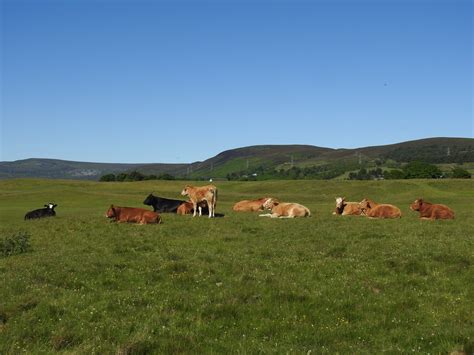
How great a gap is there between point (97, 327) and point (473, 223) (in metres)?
21.0

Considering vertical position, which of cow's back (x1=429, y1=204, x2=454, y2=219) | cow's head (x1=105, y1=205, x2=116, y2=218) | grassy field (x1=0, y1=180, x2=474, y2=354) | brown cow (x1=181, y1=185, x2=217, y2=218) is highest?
brown cow (x1=181, y1=185, x2=217, y2=218)

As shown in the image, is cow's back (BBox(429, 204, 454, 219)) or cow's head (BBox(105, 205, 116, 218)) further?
cow's back (BBox(429, 204, 454, 219))

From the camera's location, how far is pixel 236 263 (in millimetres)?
15352

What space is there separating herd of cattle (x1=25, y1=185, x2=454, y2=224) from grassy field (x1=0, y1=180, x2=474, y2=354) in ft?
17.3

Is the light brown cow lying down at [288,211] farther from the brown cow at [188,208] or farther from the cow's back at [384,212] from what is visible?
the brown cow at [188,208]

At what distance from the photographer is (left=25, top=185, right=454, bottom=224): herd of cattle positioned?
88.3ft

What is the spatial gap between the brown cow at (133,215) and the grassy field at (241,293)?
4.86 metres

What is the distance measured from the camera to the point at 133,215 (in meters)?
26.9

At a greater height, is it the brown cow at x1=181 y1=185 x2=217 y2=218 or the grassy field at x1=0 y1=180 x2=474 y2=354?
the brown cow at x1=181 y1=185 x2=217 y2=218

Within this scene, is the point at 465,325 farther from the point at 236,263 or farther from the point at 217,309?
the point at 236,263

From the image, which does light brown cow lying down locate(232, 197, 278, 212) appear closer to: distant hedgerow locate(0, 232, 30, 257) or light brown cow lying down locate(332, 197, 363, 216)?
light brown cow lying down locate(332, 197, 363, 216)

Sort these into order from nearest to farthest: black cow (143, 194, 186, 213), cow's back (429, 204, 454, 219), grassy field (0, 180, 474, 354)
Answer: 1. grassy field (0, 180, 474, 354)
2. cow's back (429, 204, 454, 219)
3. black cow (143, 194, 186, 213)

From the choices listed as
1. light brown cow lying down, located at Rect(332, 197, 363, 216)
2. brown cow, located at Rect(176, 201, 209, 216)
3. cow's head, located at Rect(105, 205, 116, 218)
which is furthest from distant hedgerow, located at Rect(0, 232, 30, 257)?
light brown cow lying down, located at Rect(332, 197, 363, 216)

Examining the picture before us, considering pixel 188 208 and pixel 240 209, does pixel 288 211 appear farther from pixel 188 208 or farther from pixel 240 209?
pixel 240 209
